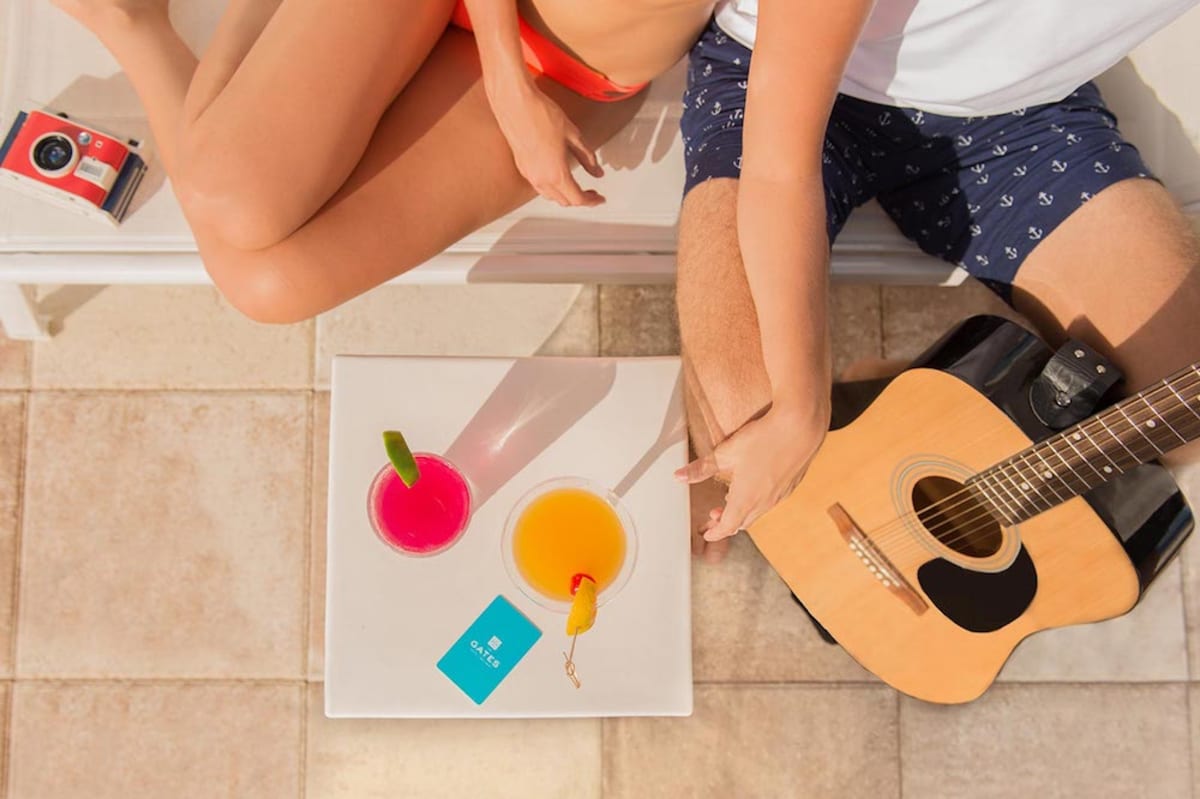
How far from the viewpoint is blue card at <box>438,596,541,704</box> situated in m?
1.26

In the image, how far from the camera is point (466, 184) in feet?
4.22

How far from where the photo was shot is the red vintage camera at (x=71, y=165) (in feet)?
4.52

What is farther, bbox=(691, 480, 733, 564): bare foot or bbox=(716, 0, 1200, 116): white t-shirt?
bbox=(691, 480, 733, 564): bare foot

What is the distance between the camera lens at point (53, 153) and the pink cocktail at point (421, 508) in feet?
2.21

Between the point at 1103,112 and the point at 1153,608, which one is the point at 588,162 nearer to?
the point at 1103,112

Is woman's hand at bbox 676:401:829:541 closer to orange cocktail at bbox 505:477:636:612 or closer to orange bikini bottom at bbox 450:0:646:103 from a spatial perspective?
orange cocktail at bbox 505:477:636:612

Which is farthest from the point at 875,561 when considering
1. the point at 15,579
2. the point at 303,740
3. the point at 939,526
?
the point at 15,579

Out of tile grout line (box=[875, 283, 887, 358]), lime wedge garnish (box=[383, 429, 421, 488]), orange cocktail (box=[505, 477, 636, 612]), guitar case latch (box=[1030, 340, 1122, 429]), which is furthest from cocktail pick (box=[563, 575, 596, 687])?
tile grout line (box=[875, 283, 887, 358])

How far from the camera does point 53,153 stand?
1.40 meters

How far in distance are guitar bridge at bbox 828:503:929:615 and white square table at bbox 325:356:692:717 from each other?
0.26m

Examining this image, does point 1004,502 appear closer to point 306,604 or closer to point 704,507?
point 704,507

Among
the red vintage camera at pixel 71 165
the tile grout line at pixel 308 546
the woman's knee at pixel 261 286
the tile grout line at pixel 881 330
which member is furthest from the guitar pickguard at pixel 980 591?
the red vintage camera at pixel 71 165

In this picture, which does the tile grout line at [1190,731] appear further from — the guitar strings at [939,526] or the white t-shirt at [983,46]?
the white t-shirt at [983,46]

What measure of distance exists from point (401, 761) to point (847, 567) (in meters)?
0.88
